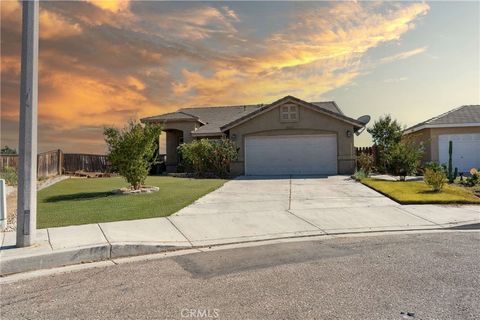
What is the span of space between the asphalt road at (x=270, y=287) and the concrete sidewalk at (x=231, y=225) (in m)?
0.63

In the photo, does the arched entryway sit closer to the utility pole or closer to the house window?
the house window

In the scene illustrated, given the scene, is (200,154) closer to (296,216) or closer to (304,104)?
(304,104)

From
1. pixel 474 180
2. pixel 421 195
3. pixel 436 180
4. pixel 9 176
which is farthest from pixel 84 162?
pixel 474 180

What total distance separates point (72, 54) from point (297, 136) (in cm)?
1296

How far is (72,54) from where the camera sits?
42.1 feet

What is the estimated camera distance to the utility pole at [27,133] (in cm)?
580

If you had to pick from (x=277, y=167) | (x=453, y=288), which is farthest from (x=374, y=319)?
(x=277, y=167)

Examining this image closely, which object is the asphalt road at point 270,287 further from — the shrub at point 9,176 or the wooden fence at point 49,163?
the wooden fence at point 49,163

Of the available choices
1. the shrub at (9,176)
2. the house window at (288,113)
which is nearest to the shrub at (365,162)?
the house window at (288,113)

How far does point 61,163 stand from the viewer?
81.9ft

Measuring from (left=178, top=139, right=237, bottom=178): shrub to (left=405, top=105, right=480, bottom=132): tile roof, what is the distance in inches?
545

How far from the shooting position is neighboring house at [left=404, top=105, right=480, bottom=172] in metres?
22.8

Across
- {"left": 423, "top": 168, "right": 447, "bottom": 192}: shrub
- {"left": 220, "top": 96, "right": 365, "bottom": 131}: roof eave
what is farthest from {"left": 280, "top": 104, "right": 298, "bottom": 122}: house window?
{"left": 423, "top": 168, "right": 447, "bottom": 192}: shrub

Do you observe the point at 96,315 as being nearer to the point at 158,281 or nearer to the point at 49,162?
the point at 158,281
